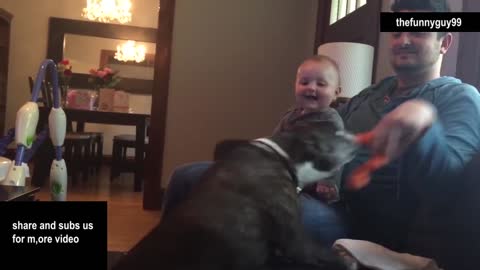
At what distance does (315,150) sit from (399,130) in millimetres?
84

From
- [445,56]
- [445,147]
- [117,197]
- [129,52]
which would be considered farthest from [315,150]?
[129,52]

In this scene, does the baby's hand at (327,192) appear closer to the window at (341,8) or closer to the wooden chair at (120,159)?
the window at (341,8)

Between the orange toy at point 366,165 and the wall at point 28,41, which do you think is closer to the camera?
the orange toy at point 366,165

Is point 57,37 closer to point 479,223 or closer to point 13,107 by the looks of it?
point 13,107

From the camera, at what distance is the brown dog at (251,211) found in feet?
1.42

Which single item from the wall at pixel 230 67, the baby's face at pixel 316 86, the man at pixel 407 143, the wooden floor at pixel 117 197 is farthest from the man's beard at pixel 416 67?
the wall at pixel 230 67

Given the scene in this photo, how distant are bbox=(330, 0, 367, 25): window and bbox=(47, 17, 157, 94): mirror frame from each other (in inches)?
90.9

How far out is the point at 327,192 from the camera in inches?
23.9

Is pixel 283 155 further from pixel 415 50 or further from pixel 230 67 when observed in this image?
pixel 230 67

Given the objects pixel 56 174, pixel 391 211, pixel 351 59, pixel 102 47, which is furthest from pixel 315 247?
pixel 102 47

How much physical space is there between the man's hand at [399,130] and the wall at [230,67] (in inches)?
61.7

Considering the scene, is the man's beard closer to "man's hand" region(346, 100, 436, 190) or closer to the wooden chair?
"man's hand" region(346, 100, 436, 190)

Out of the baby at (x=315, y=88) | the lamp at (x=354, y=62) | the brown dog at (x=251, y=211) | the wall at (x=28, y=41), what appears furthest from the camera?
the wall at (x=28, y=41)

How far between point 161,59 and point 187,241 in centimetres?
168
